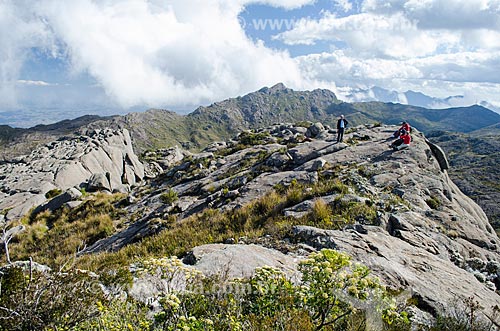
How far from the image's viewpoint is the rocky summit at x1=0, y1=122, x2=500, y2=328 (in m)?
9.31

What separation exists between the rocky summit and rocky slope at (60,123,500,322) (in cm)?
5

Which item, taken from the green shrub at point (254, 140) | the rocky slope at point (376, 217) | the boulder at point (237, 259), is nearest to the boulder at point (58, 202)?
the rocky slope at point (376, 217)

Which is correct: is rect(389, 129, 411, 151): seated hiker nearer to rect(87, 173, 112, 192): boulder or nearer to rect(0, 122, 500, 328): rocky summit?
rect(0, 122, 500, 328): rocky summit

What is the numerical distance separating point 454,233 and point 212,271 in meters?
12.7

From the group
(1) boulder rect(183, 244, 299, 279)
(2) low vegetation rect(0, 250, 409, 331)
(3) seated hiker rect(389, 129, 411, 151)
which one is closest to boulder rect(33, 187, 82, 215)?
(1) boulder rect(183, 244, 299, 279)

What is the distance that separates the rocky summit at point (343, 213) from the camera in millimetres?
9312

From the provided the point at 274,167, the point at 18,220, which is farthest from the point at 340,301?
the point at 18,220

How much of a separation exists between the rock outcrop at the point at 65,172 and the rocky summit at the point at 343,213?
0.85 ft

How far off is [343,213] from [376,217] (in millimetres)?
1377

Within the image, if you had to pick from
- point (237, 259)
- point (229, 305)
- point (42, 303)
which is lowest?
point (237, 259)

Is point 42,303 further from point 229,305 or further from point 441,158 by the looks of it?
point 441,158

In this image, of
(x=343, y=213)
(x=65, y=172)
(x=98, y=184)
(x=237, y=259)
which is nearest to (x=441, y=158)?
(x=343, y=213)

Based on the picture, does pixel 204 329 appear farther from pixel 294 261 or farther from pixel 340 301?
pixel 294 261

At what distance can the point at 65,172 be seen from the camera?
127ft
